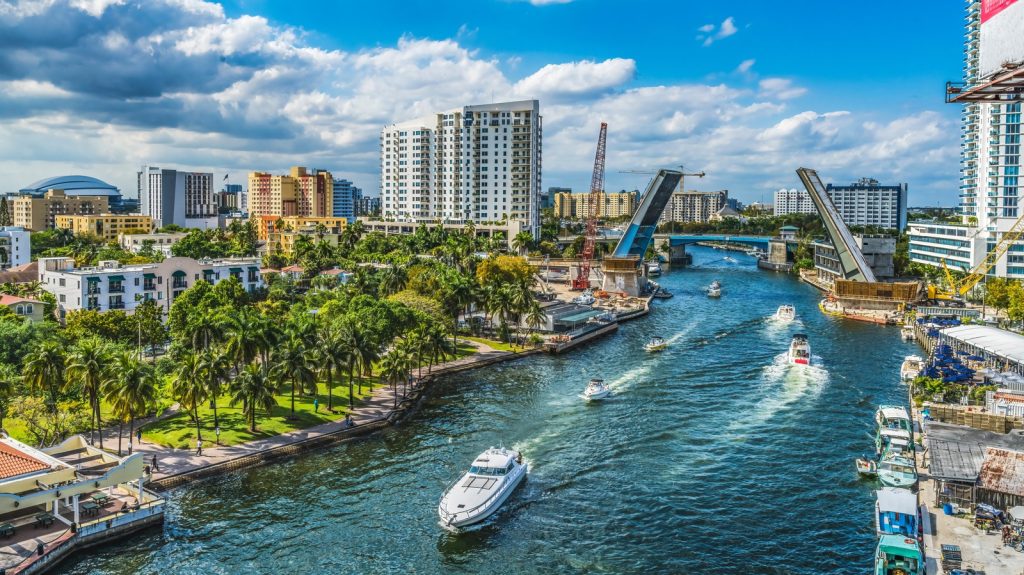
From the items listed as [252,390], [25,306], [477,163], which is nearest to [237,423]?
[252,390]

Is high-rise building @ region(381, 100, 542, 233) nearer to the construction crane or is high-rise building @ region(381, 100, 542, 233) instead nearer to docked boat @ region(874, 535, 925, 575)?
the construction crane

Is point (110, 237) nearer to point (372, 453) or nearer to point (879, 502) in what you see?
point (372, 453)

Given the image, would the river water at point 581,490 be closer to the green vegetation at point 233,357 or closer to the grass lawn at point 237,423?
the grass lawn at point 237,423

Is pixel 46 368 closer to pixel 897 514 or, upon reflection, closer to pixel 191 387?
pixel 191 387

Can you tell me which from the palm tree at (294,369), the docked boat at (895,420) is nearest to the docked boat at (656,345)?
the docked boat at (895,420)

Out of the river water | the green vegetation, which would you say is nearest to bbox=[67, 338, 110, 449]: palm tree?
the green vegetation

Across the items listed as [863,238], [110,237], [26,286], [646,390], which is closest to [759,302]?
[863,238]

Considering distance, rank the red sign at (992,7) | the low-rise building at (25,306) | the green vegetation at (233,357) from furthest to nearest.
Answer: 1. the low-rise building at (25,306)
2. the green vegetation at (233,357)
3. the red sign at (992,7)
